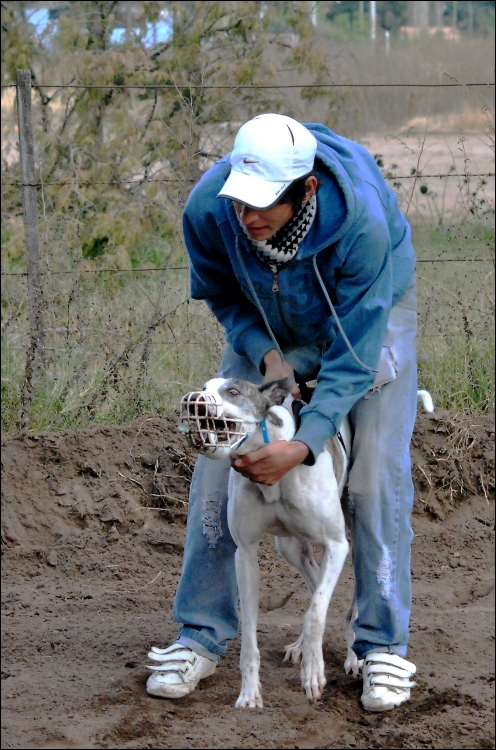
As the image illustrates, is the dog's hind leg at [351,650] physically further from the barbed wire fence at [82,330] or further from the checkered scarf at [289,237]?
the barbed wire fence at [82,330]

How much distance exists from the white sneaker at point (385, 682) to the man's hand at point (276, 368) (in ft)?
3.34

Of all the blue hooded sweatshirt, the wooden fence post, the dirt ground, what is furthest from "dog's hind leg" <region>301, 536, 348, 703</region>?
the wooden fence post

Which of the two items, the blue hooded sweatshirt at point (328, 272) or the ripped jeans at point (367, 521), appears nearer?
the blue hooded sweatshirt at point (328, 272)

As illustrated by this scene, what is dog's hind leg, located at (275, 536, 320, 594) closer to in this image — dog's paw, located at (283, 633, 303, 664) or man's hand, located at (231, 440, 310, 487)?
dog's paw, located at (283, 633, 303, 664)

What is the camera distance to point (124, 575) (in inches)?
197

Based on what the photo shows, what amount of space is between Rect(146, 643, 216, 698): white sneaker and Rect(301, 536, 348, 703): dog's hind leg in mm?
447

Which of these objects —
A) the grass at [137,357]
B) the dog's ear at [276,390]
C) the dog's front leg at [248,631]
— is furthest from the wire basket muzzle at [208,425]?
the grass at [137,357]

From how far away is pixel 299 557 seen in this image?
3848 mm

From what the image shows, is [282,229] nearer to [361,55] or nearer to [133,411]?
[133,411]

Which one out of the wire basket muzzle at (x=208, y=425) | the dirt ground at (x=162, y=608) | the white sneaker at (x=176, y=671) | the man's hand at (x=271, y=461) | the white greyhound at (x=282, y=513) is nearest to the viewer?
the wire basket muzzle at (x=208, y=425)

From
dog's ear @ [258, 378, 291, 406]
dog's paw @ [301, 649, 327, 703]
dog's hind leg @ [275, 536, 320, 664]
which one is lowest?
dog's paw @ [301, 649, 327, 703]

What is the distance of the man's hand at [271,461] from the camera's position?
3.16 metres

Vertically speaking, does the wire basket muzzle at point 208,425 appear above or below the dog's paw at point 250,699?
above

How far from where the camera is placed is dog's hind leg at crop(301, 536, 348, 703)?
11.1 ft
